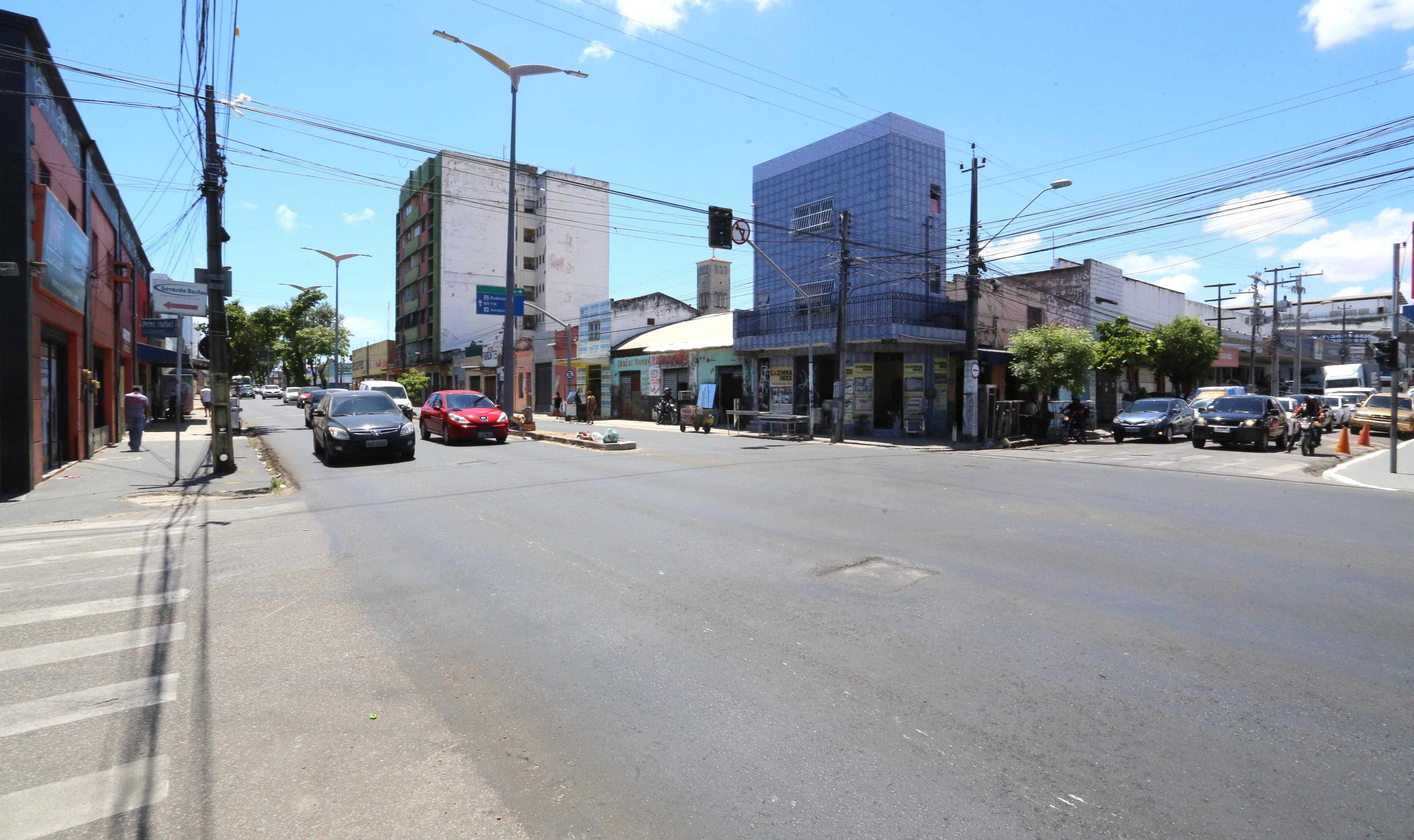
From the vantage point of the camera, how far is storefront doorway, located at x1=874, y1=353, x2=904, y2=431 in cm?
2791

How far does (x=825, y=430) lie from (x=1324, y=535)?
20799 millimetres

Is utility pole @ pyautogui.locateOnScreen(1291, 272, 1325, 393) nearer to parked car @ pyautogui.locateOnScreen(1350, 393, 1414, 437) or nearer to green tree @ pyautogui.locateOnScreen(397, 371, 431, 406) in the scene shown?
parked car @ pyautogui.locateOnScreen(1350, 393, 1414, 437)

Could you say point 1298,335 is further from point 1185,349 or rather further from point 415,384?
point 415,384

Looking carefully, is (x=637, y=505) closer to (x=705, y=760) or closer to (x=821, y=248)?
(x=705, y=760)

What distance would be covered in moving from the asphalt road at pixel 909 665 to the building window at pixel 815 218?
23.6m

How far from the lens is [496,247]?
207ft

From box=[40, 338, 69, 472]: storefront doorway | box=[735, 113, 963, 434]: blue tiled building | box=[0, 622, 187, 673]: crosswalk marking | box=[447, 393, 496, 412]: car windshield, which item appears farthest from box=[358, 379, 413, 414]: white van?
box=[0, 622, 187, 673]: crosswalk marking

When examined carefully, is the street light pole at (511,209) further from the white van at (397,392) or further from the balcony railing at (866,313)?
the balcony railing at (866,313)

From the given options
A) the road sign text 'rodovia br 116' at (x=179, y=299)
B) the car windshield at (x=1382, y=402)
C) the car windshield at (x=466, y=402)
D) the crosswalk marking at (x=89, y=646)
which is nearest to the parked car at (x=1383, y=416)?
the car windshield at (x=1382, y=402)

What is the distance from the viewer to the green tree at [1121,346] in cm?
3200

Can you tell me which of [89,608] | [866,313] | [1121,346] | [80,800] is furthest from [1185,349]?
[80,800]

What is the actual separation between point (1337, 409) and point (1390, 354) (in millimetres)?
21748

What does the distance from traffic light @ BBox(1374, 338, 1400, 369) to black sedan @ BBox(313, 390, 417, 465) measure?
21.7 meters

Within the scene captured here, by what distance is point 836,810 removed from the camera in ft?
9.54
